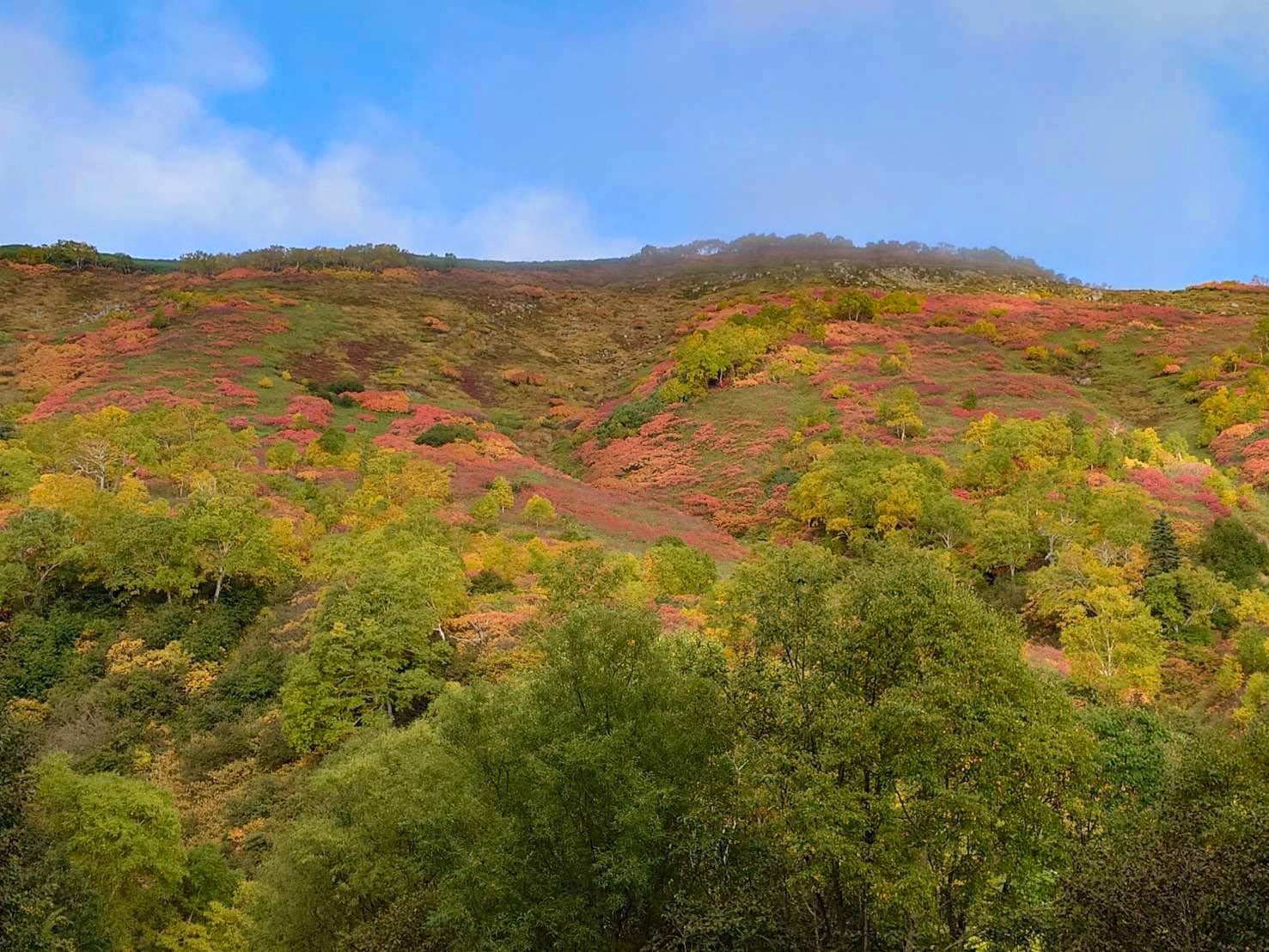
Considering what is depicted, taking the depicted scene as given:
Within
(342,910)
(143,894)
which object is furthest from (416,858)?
(143,894)

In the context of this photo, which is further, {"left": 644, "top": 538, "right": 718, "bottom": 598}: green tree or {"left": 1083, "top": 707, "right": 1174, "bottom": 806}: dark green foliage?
{"left": 644, "top": 538, "right": 718, "bottom": 598}: green tree

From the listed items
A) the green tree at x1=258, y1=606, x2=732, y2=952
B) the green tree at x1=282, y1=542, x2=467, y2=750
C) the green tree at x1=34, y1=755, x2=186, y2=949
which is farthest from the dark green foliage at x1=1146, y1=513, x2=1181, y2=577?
the green tree at x1=34, y1=755, x2=186, y2=949

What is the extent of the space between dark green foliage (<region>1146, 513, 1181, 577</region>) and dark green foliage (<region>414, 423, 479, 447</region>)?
5441cm

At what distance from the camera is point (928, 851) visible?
14.7m

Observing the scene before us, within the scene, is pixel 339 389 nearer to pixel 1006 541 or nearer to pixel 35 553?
pixel 35 553

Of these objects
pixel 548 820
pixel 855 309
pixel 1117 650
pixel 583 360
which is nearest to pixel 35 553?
pixel 548 820

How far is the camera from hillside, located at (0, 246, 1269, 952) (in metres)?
15.7

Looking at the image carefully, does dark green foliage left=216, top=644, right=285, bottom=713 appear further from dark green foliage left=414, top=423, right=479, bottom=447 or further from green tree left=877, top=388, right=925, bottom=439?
green tree left=877, top=388, right=925, bottom=439

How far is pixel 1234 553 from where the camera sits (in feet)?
135

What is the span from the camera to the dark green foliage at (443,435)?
240 feet

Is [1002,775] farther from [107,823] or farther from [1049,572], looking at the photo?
[1049,572]

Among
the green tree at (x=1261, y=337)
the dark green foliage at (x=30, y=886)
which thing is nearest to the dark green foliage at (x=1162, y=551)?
the dark green foliage at (x=30, y=886)

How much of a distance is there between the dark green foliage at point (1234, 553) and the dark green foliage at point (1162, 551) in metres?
1.62

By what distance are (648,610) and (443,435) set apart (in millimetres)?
56113
